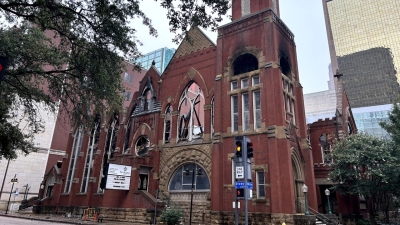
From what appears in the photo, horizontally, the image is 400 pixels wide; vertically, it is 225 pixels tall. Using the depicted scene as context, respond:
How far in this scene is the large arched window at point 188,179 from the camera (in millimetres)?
24219

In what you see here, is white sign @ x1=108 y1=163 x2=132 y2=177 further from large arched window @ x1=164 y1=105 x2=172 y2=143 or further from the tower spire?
the tower spire

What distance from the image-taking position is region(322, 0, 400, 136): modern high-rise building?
3538 inches

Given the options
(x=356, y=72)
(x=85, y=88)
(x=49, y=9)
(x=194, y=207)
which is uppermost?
(x=356, y=72)

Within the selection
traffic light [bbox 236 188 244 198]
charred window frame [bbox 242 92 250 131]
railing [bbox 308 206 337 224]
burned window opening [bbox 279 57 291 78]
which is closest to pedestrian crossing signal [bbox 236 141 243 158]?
traffic light [bbox 236 188 244 198]

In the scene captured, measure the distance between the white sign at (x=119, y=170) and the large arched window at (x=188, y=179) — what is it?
3.81 metres

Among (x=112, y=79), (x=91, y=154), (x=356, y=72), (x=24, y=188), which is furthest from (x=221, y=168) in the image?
(x=356, y=72)

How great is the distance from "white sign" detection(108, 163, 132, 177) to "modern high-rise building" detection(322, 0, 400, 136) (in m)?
75.6

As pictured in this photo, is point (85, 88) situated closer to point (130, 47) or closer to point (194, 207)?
point (130, 47)

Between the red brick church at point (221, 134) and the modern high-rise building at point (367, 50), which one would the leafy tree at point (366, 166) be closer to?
the red brick church at point (221, 134)

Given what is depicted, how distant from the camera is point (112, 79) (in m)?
14.6

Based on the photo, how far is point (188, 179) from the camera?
25125mm

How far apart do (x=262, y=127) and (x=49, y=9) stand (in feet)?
50.8

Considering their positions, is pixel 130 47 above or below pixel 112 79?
above

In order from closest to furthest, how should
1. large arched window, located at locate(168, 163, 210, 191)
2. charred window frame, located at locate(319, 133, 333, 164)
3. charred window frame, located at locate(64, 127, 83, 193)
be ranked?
large arched window, located at locate(168, 163, 210, 191), charred window frame, located at locate(319, 133, 333, 164), charred window frame, located at locate(64, 127, 83, 193)
